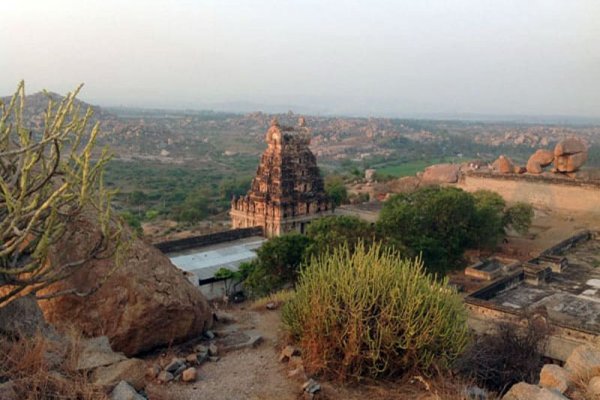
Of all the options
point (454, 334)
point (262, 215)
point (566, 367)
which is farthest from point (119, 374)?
point (262, 215)

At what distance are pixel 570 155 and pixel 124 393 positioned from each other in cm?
3620

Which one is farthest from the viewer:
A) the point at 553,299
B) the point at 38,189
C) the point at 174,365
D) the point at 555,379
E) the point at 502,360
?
the point at 553,299

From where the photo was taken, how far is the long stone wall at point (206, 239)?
21175 millimetres

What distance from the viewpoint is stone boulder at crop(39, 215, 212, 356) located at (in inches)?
310

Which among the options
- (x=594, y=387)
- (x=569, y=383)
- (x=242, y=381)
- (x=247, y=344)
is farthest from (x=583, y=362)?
(x=247, y=344)

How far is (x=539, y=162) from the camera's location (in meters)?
36.9

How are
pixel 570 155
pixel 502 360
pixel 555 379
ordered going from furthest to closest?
pixel 570 155 < pixel 502 360 < pixel 555 379

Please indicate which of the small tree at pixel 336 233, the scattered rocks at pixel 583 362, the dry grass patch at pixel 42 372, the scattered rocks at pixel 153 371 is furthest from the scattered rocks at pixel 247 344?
the small tree at pixel 336 233

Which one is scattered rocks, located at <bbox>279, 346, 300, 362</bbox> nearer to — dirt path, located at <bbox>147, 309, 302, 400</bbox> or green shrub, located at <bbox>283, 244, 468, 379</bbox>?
dirt path, located at <bbox>147, 309, 302, 400</bbox>

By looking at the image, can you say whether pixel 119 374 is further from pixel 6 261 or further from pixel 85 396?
pixel 6 261

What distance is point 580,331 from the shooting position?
12.8 m

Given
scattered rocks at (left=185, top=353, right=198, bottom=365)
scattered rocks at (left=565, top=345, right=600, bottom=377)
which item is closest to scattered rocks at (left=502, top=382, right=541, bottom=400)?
scattered rocks at (left=565, top=345, right=600, bottom=377)

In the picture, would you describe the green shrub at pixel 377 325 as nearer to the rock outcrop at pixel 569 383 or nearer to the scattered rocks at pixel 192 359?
the rock outcrop at pixel 569 383

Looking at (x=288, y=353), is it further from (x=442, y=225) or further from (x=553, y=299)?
(x=442, y=225)
